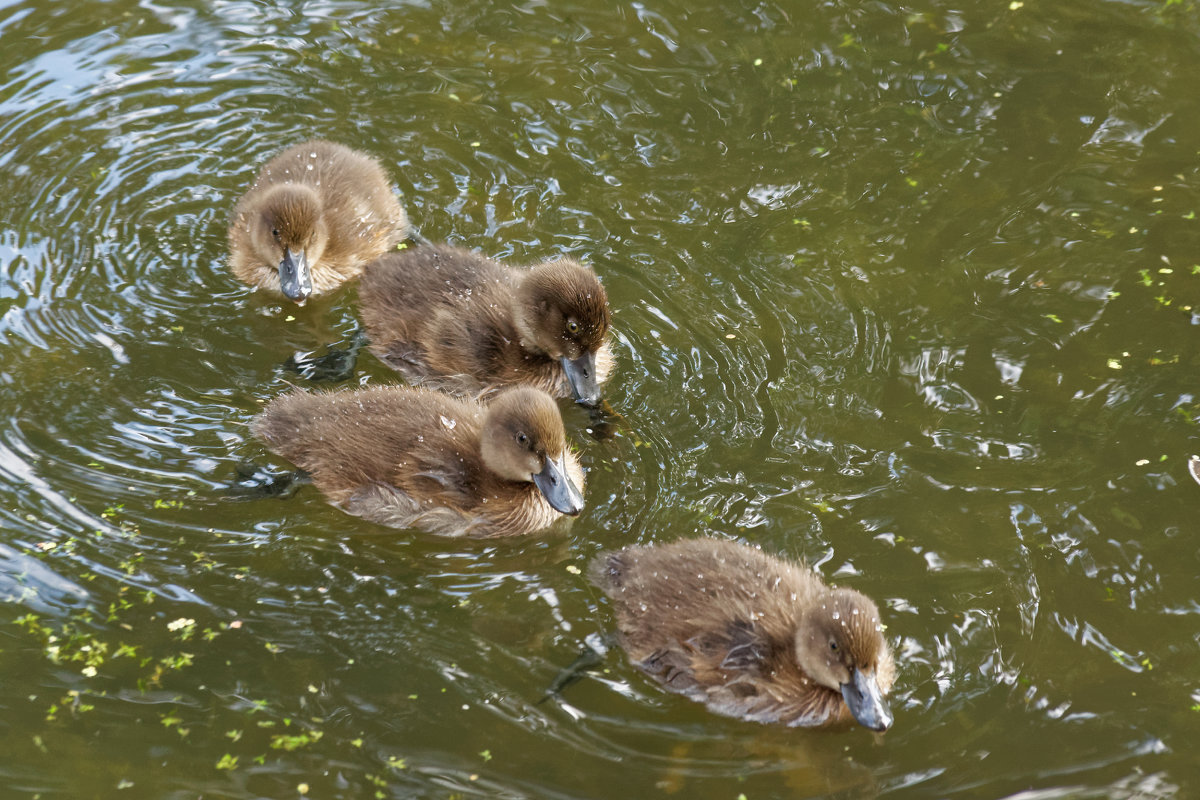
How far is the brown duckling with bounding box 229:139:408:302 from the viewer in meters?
5.80

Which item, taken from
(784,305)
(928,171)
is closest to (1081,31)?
(928,171)

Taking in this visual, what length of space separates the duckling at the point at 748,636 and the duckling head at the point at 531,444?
0.53 meters

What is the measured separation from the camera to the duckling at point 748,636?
159 inches

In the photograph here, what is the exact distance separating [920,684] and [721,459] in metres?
1.24

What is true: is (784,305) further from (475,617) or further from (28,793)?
(28,793)

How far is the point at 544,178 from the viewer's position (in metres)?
6.66

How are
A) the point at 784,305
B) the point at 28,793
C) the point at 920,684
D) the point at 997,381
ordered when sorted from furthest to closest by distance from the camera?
the point at 784,305
the point at 997,381
the point at 920,684
the point at 28,793

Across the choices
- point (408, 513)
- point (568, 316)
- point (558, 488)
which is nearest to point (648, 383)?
point (568, 316)

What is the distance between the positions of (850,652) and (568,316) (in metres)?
1.85

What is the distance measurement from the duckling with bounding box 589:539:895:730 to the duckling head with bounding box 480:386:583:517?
0.53 meters

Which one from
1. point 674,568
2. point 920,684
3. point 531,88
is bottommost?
point 920,684

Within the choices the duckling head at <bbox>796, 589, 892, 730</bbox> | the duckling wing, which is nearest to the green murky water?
the duckling wing

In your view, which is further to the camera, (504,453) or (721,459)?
(721,459)

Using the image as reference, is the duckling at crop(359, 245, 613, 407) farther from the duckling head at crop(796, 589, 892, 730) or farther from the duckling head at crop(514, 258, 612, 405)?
the duckling head at crop(796, 589, 892, 730)
